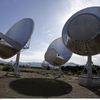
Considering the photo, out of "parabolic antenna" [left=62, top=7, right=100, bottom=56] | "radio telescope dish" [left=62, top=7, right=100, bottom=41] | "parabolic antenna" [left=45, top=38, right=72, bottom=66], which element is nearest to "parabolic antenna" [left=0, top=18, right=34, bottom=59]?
→ "parabolic antenna" [left=62, top=7, right=100, bottom=56]

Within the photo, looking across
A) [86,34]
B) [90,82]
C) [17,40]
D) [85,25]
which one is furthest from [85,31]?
[17,40]

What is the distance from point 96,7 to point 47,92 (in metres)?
15.5

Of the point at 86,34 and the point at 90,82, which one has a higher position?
the point at 86,34

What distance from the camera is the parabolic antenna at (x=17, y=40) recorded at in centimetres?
3168

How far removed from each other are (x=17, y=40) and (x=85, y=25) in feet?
36.3

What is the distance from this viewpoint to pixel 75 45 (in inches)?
1241

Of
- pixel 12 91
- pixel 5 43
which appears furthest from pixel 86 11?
pixel 12 91

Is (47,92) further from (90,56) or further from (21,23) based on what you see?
(21,23)

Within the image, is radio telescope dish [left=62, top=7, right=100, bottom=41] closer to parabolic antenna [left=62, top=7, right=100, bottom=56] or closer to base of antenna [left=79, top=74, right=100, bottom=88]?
parabolic antenna [left=62, top=7, right=100, bottom=56]

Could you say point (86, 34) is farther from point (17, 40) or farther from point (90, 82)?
point (17, 40)

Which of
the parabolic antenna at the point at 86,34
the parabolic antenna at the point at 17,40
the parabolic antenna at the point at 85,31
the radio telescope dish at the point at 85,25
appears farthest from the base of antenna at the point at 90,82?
the parabolic antenna at the point at 17,40

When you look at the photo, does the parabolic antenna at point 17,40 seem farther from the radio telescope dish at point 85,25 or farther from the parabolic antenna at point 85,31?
the radio telescope dish at point 85,25

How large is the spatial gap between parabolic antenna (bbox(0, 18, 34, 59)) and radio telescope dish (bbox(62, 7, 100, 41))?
659 cm

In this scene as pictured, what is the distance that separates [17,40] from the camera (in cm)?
3359
